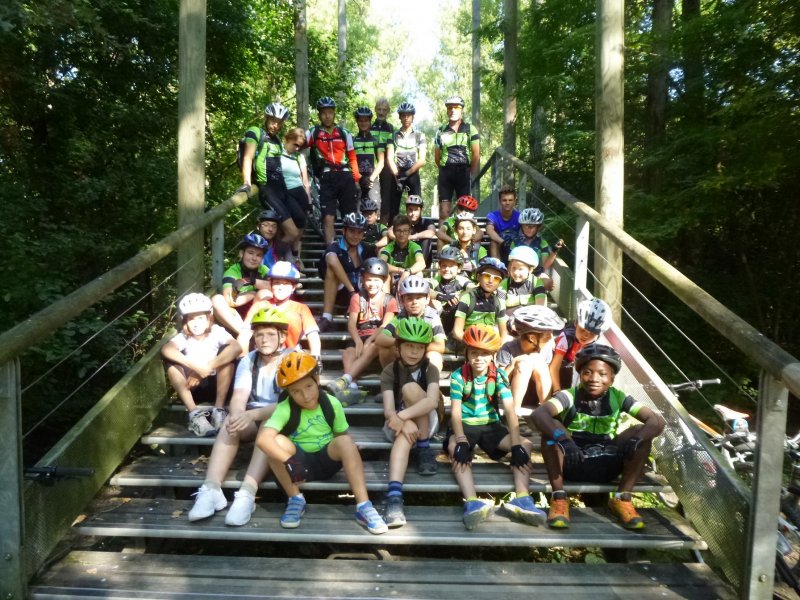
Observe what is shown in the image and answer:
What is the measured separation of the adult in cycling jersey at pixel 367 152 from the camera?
8.72m

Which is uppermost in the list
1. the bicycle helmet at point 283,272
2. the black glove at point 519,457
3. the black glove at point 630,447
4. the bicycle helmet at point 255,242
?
the bicycle helmet at point 255,242

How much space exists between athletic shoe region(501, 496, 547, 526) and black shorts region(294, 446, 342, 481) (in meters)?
1.05

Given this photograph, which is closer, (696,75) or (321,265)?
(321,265)

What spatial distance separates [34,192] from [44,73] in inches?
64.0

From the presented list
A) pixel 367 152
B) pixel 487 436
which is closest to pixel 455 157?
pixel 367 152

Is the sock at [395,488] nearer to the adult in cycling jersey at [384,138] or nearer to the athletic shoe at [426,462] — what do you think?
the athletic shoe at [426,462]

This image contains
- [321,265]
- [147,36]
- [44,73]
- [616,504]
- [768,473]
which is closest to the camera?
[768,473]

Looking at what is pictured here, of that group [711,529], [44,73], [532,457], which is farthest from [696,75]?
[44,73]

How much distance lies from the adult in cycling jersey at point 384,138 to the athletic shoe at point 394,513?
18.3 feet

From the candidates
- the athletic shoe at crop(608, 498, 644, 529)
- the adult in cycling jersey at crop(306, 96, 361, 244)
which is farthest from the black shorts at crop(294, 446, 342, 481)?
the adult in cycling jersey at crop(306, 96, 361, 244)

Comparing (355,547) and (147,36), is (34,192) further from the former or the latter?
(355,547)

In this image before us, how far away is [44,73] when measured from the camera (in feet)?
31.0

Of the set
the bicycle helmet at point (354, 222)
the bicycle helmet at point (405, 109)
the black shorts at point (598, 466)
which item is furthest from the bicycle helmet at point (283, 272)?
the bicycle helmet at point (405, 109)

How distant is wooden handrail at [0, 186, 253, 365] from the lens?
123 inches
